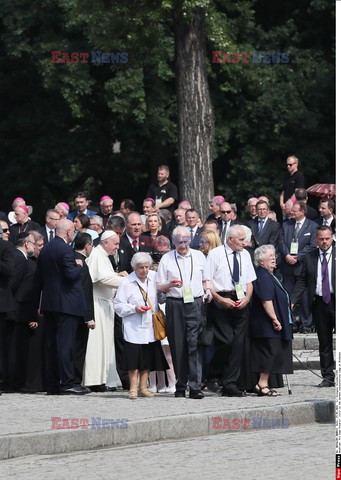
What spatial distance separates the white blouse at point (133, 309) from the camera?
50.4 ft

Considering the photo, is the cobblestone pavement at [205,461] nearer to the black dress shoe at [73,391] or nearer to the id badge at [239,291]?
the id badge at [239,291]

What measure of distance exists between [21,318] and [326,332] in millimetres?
3548

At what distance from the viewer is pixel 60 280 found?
52.0 feet

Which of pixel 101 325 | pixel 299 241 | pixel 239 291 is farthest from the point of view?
pixel 299 241

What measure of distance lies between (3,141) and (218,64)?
633cm

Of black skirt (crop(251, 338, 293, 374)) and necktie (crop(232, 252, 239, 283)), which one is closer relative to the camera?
necktie (crop(232, 252, 239, 283))

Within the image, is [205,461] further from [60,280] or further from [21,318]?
[21,318]

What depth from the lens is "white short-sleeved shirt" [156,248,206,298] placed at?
15273 millimetres

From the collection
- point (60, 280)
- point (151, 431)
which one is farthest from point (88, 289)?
point (151, 431)

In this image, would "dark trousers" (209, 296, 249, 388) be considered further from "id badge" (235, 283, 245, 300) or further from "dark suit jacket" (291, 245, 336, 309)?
"dark suit jacket" (291, 245, 336, 309)

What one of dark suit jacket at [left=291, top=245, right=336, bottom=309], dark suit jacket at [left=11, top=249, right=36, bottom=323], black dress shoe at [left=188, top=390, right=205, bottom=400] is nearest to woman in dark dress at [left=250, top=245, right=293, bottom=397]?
black dress shoe at [left=188, top=390, right=205, bottom=400]

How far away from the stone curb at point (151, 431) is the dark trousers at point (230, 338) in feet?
4.50

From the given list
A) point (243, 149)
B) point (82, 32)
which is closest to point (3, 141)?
point (82, 32)

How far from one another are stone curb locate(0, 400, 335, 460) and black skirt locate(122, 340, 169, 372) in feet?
6.28
